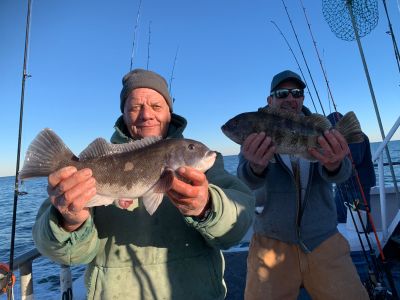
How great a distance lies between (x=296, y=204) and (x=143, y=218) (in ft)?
6.49

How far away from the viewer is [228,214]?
2.16 meters

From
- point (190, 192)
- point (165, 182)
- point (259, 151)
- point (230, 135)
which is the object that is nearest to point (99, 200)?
point (165, 182)

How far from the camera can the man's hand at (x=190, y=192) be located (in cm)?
202

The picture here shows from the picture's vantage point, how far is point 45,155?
228 centimetres

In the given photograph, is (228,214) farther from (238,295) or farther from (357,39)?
(357,39)

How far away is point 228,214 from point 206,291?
2.04 ft

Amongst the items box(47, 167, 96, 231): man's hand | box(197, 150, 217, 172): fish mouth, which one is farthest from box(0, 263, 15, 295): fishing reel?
box(197, 150, 217, 172): fish mouth

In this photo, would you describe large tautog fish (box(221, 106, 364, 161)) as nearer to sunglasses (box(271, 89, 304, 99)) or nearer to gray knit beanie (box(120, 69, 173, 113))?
sunglasses (box(271, 89, 304, 99))

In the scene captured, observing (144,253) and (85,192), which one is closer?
(85,192)

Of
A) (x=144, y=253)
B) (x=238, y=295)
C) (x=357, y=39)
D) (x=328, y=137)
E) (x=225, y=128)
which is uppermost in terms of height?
(x=357, y=39)

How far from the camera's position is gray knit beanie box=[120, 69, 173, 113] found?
2715mm

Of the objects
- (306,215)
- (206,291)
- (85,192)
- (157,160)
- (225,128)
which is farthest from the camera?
(225,128)

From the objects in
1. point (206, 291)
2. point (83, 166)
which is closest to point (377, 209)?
point (206, 291)

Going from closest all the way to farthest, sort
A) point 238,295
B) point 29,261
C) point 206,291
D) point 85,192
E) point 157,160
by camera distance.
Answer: point 85,192 → point 206,291 → point 157,160 → point 29,261 → point 238,295
